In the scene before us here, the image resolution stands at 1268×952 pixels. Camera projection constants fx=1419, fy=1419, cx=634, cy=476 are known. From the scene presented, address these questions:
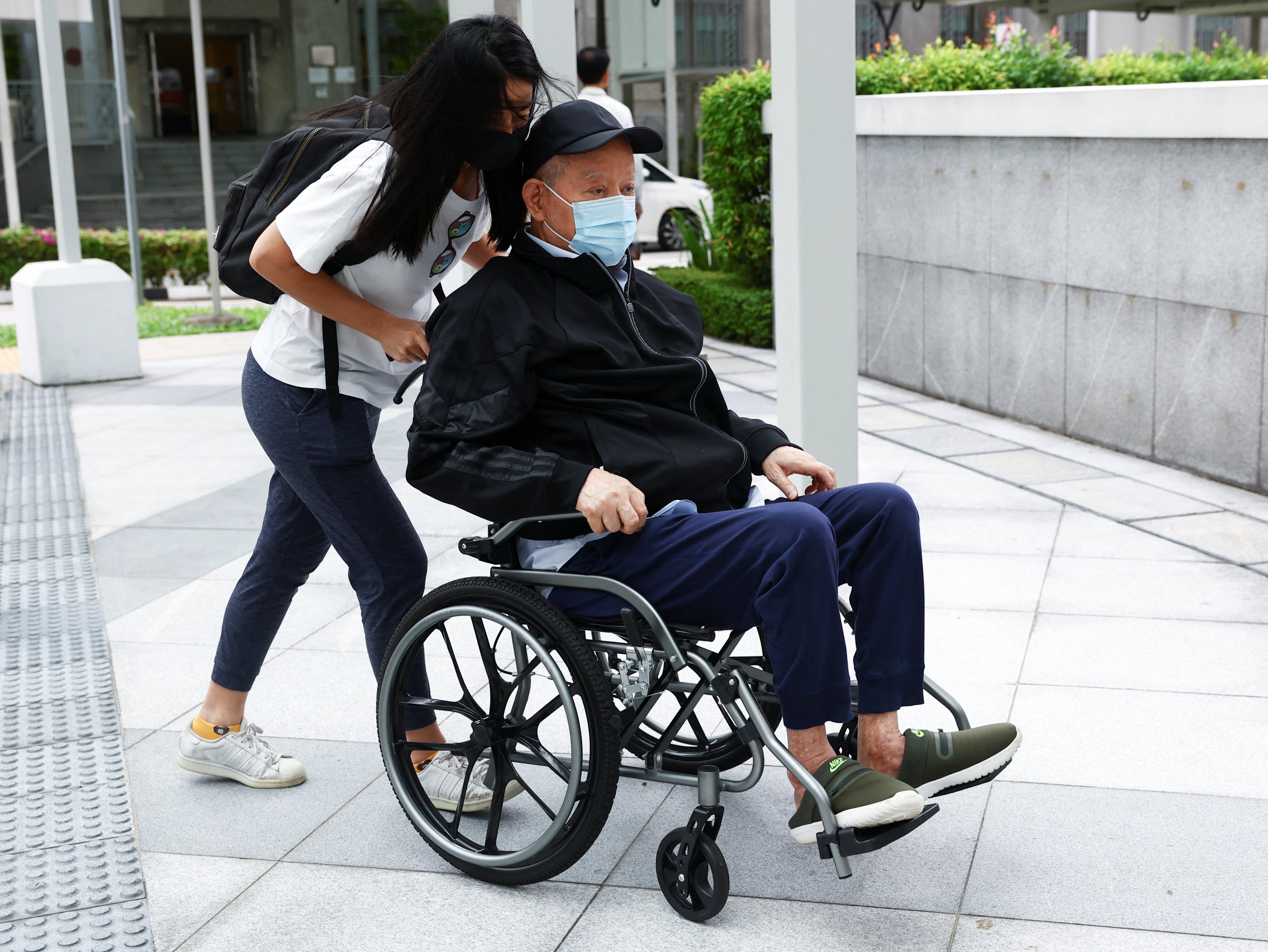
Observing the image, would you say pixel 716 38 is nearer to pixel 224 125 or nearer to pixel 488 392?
pixel 224 125

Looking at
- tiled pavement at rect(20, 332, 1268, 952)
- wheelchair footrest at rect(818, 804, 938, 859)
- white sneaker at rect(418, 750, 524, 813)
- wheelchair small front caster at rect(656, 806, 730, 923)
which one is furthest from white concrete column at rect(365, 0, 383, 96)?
wheelchair footrest at rect(818, 804, 938, 859)

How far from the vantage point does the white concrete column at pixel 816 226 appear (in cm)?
342

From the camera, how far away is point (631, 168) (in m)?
2.58

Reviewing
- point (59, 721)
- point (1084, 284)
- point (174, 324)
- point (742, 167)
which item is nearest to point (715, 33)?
point (174, 324)

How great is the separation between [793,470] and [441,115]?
955 millimetres

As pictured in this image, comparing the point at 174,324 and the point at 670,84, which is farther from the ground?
the point at 670,84

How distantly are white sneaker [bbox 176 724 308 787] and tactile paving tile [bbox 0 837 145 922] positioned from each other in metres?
0.27

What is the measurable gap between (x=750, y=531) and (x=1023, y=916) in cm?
82

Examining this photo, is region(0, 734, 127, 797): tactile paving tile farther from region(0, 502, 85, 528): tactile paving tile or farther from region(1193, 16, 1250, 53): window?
region(1193, 16, 1250, 53): window

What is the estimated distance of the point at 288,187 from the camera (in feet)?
8.59

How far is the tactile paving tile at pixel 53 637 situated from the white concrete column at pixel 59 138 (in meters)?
5.00

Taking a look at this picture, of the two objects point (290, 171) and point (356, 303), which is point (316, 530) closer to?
point (356, 303)

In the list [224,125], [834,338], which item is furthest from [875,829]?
[224,125]

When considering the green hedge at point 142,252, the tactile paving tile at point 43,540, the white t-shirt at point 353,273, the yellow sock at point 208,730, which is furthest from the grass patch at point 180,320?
the white t-shirt at point 353,273
